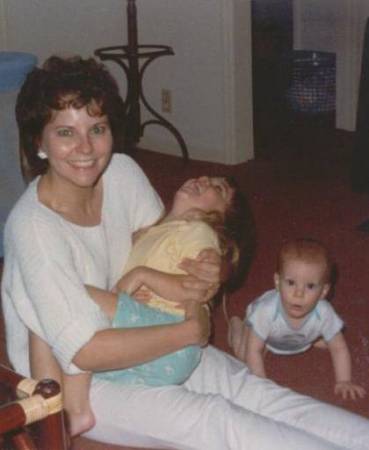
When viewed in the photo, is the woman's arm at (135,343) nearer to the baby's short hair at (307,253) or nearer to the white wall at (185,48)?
the baby's short hair at (307,253)

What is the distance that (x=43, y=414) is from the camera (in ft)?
3.19

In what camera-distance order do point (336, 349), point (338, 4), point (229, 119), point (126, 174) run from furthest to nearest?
1. point (338, 4)
2. point (229, 119)
3. point (336, 349)
4. point (126, 174)

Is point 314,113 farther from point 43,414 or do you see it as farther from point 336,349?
point 43,414

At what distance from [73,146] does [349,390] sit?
1.03m

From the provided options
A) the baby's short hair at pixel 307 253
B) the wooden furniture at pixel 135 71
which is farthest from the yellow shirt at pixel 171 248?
the wooden furniture at pixel 135 71

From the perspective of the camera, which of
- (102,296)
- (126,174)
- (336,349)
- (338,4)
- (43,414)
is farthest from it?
(338,4)

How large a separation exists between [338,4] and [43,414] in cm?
434

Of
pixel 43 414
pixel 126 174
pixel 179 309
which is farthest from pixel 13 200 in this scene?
pixel 43 414

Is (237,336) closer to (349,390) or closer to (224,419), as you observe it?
(349,390)

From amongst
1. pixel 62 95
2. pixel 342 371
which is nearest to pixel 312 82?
pixel 342 371

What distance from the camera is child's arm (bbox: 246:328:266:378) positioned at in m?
2.21

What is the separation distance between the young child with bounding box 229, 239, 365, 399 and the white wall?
2.10 metres

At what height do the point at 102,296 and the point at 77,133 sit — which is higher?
the point at 77,133

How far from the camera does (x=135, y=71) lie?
4258mm
